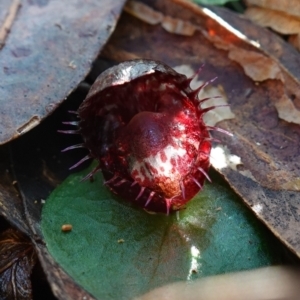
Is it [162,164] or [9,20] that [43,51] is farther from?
[162,164]

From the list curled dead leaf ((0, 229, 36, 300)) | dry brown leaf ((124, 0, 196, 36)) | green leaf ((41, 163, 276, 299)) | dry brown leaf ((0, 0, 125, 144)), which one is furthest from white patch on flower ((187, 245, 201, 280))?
dry brown leaf ((124, 0, 196, 36))

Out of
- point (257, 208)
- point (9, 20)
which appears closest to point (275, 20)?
point (257, 208)

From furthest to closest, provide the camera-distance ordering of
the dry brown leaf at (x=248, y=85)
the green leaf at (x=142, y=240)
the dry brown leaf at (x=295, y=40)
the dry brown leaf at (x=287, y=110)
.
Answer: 1. the dry brown leaf at (x=295, y=40)
2. the dry brown leaf at (x=287, y=110)
3. the dry brown leaf at (x=248, y=85)
4. the green leaf at (x=142, y=240)

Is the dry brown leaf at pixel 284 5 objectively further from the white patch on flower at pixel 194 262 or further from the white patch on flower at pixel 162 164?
the white patch on flower at pixel 194 262

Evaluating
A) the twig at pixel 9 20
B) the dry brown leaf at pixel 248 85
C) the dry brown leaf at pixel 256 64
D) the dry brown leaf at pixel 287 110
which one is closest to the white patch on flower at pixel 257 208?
the dry brown leaf at pixel 248 85

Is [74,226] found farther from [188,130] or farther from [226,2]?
[226,2]
